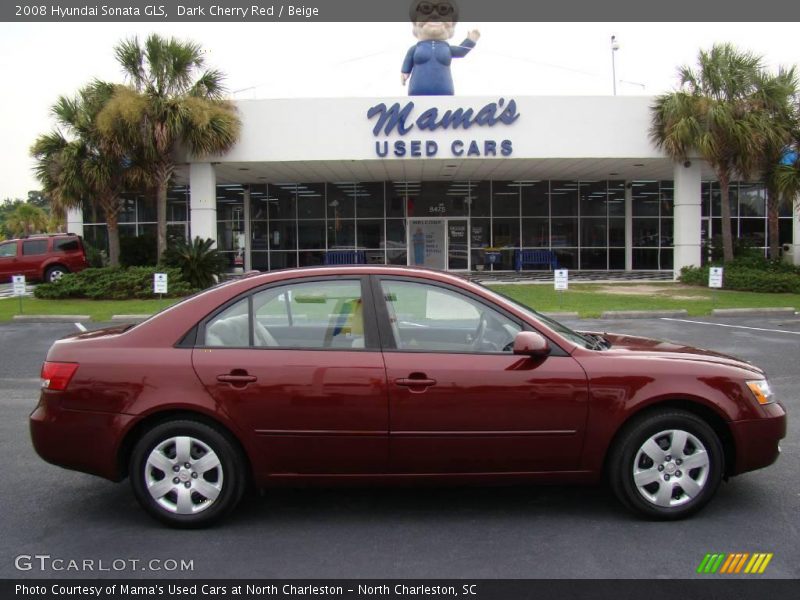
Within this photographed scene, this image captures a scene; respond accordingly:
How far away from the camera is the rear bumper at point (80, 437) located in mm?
4137

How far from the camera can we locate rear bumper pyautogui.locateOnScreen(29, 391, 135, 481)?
414 centimetres

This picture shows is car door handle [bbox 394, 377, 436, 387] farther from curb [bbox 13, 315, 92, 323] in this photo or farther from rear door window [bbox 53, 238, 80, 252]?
rear door window [bbox 53, 238, 80, 252]

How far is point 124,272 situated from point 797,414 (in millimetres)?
17770

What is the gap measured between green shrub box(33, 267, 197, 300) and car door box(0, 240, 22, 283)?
556 centimetres

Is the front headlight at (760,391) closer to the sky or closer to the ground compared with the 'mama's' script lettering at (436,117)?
closer to the ground

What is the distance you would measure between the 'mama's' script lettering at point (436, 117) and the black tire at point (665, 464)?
18513mm

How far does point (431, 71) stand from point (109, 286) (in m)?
11.8

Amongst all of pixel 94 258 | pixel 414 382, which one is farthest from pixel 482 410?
pixel 94 258

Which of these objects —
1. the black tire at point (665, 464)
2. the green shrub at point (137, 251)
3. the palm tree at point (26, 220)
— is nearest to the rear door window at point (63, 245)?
the green shrub at point (137, 251)

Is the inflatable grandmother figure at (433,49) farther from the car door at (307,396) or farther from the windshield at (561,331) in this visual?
the car door at (307,396)
